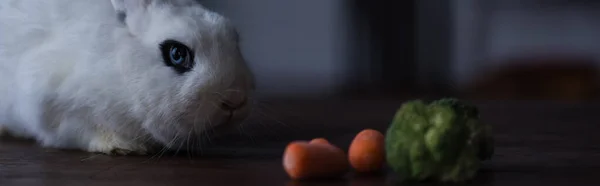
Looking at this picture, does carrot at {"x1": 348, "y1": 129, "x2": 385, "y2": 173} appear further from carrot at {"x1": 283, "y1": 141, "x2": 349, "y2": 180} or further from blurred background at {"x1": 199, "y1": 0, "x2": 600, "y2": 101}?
blurred background at {"x1": 199, "y1": 0, "x2": 600, "y2": 101}

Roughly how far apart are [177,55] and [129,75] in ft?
0.24

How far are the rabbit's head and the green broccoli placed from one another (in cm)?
30

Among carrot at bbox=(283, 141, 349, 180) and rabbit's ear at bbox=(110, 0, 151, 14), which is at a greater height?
rabbit's ear at bbox=(110, 0, 151, 14)

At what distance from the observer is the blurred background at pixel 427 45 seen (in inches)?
157

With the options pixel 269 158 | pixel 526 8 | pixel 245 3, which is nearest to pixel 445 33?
pixel 526 8

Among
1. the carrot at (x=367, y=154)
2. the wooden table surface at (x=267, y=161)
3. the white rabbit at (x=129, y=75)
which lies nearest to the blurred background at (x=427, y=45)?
the wooden table surface at (x=267, y=161)

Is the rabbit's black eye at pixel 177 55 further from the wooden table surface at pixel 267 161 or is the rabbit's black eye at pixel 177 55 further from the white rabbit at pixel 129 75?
the wooden table surface at pixel 267 161

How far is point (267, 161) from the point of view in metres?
1.17

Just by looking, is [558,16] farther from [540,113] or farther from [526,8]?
[540,113]

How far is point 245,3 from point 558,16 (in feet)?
5.29

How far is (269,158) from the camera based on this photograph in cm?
120

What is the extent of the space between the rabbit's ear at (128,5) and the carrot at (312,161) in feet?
1.17

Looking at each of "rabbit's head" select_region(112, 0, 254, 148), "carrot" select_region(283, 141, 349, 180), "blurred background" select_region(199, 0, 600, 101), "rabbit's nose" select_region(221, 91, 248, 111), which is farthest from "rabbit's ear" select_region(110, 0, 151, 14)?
"blurred background" select_region(199, 0, 600, 101)

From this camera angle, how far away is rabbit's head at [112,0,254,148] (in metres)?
1.14
